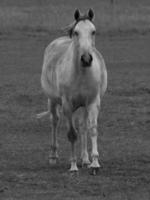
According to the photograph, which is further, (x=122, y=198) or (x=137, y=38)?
(x=137, y=38)

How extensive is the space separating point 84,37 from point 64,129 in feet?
13.4

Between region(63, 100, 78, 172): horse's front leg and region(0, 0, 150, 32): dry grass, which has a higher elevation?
region(0, 0, 150, 32): dry grass

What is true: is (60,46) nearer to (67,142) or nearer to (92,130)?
(67,142)

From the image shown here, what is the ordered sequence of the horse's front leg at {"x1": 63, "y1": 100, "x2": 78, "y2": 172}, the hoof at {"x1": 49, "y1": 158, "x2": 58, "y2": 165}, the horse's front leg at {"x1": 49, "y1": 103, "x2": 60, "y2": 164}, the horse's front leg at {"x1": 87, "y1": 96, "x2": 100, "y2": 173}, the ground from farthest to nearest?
the horse's front leg at {"x1": 49, "y1": 103, "x2": 60, "y2": 164}, the hoof at {"x1": 49, "y1": 158, "x2": 58, "y2": 165}, the horse's front leg at {"x1": 63, "y1": 100, "x2": 78, "y2": 172}, the horse's front leg at {"x1": 87, "y1": 96, "x2": 100, "y2": 173}, the ground

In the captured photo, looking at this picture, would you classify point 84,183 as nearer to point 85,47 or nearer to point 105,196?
point 105,196

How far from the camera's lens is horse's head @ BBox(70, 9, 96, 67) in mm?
9344

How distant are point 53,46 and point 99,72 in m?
1.82

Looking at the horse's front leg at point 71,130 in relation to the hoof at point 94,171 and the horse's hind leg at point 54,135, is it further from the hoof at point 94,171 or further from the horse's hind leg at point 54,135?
the horse's hind leg at point 54,135

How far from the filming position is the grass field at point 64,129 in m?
8.80

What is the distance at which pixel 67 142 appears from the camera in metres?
12.2

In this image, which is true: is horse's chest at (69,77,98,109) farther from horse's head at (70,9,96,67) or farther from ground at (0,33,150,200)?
ground at (0,33,150,200)

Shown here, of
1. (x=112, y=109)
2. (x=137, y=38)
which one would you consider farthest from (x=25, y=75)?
(x=137, y=38)

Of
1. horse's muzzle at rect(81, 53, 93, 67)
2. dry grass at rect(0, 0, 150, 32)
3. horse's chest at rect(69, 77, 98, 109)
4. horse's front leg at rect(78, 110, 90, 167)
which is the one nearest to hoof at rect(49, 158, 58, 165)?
horse's front leg at rect(78, 110, 90, 167)

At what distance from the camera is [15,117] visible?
1434cm
